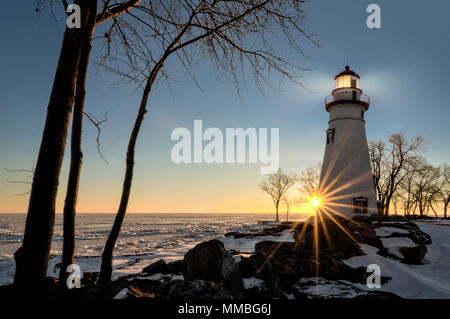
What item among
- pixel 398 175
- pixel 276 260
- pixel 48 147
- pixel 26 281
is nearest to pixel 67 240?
pixel 26 281

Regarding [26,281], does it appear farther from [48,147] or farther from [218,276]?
[218,276]

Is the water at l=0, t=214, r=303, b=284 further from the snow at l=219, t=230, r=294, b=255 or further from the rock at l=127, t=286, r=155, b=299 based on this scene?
the rock at l=127, t=286, r=155, b=299

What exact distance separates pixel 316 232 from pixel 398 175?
27455 mm

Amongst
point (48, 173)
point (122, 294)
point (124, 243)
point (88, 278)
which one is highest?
point (48, 173)

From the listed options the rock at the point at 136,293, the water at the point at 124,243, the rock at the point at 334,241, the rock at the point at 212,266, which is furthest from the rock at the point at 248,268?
the water at the point at 124,243

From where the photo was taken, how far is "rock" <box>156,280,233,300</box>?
2.90m

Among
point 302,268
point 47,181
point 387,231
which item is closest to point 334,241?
point 387,231

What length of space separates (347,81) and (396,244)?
15620 millimetres

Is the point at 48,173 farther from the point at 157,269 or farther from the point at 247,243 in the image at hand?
the point at 247,243

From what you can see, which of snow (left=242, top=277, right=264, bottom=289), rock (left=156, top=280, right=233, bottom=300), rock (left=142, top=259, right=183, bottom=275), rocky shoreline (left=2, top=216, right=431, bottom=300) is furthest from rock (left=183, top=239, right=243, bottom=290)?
rock (left=142, top=259, right=183, bottom=275)

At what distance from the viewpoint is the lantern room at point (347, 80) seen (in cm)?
1990

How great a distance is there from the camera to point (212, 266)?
517 centimetres

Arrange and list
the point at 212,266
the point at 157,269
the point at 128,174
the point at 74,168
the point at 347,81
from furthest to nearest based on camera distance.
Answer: the point at 347,81 → the point at 157,269 → the point at 212,266 → the point at 128,174 → the point at 74,168
